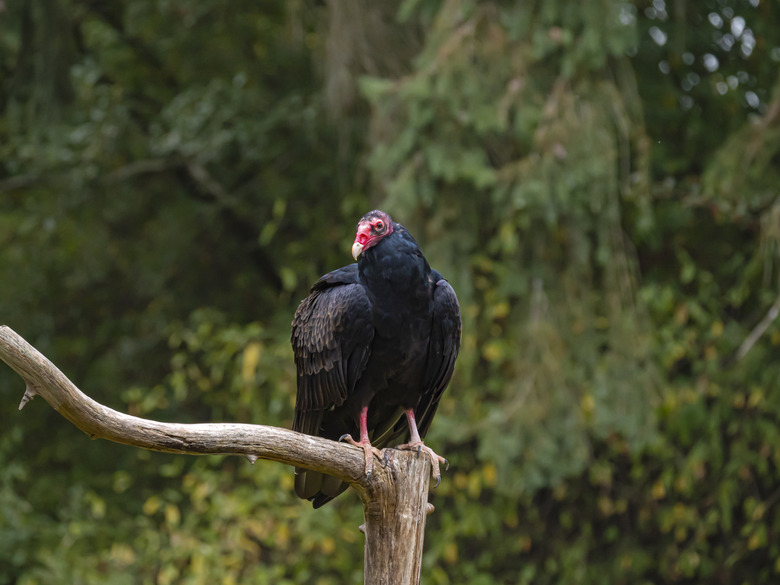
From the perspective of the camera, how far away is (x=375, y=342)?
2.86m

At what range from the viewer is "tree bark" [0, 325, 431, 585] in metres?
1.91

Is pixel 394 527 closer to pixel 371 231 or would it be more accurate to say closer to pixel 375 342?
pixel 375 342

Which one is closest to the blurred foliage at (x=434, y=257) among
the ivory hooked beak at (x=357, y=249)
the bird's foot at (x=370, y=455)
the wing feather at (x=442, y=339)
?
the wing feather at (x=442, y=339)

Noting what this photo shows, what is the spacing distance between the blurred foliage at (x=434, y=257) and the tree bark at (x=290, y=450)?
6.71 feet

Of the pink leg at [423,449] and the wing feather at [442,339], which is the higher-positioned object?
the wing feather at [442,339]

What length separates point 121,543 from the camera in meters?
5.67

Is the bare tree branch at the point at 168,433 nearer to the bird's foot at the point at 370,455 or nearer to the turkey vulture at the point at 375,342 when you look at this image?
the bird's foot at the point at 370,455

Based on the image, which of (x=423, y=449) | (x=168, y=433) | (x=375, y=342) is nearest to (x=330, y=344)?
(x=375, y=342)

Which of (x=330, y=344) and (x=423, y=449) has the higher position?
(x=330, y=344)

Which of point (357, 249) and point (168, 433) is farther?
point (357, 249)

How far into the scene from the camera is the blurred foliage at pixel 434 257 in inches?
178

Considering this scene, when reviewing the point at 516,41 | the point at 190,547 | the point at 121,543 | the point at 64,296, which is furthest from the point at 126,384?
the point at 516,41

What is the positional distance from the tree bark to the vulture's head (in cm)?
59

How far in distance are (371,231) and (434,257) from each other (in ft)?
5.91
